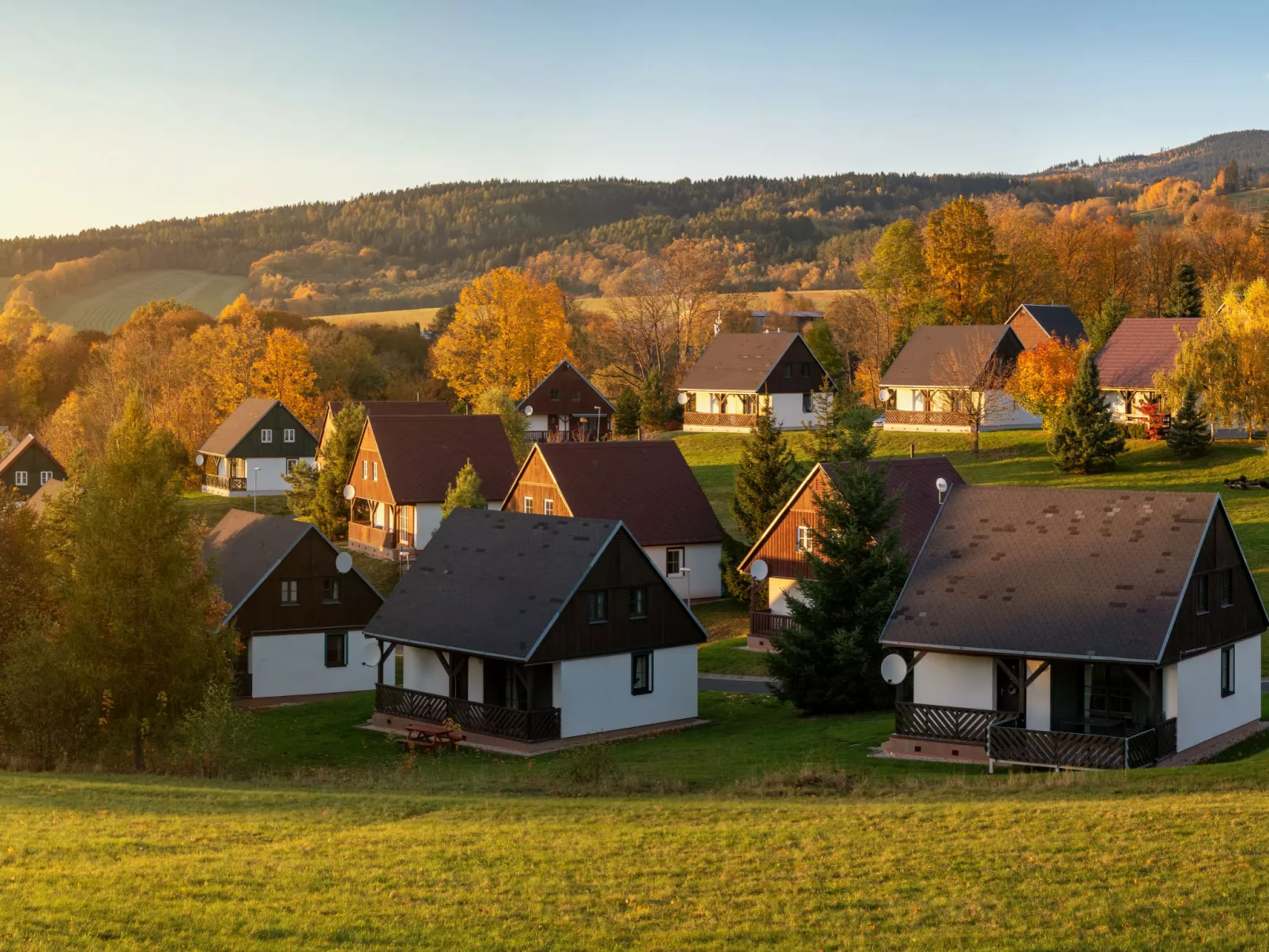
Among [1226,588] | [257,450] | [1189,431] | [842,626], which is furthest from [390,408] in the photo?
[1226,588]

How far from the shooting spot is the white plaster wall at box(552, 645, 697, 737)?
1401 inches

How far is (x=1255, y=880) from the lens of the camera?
55.1ft

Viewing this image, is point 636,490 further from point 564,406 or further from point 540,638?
point 564,406

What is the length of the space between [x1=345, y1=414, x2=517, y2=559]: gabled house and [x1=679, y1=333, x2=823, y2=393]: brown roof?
67.4 feet

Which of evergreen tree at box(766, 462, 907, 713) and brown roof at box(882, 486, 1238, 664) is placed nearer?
brown roof at box(882, 486, 1238, 664)

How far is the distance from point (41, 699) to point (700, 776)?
50.5 ft

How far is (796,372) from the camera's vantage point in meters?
85.4

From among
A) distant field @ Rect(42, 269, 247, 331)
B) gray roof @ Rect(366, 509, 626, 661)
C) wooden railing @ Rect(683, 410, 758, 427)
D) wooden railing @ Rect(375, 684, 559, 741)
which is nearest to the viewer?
wooden railing @ Rect(375, 684, 559, 741)

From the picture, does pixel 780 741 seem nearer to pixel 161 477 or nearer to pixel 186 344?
pixel 161 477

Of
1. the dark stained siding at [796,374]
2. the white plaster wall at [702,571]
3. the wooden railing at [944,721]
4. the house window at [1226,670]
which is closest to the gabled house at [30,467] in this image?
the dark stained siding at [796,374]

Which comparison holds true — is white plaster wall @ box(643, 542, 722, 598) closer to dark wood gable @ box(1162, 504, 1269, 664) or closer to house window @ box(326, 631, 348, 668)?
house window @ box(326, 631, 348, 668)

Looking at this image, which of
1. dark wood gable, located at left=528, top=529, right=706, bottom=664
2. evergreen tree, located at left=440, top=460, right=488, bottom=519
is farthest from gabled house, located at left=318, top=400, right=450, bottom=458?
dark wood gable, located at left=528, top=529, right=706, bottom=664

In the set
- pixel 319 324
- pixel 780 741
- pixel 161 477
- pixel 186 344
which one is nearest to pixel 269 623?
pixel 161 477

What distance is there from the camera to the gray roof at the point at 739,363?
84.3m
